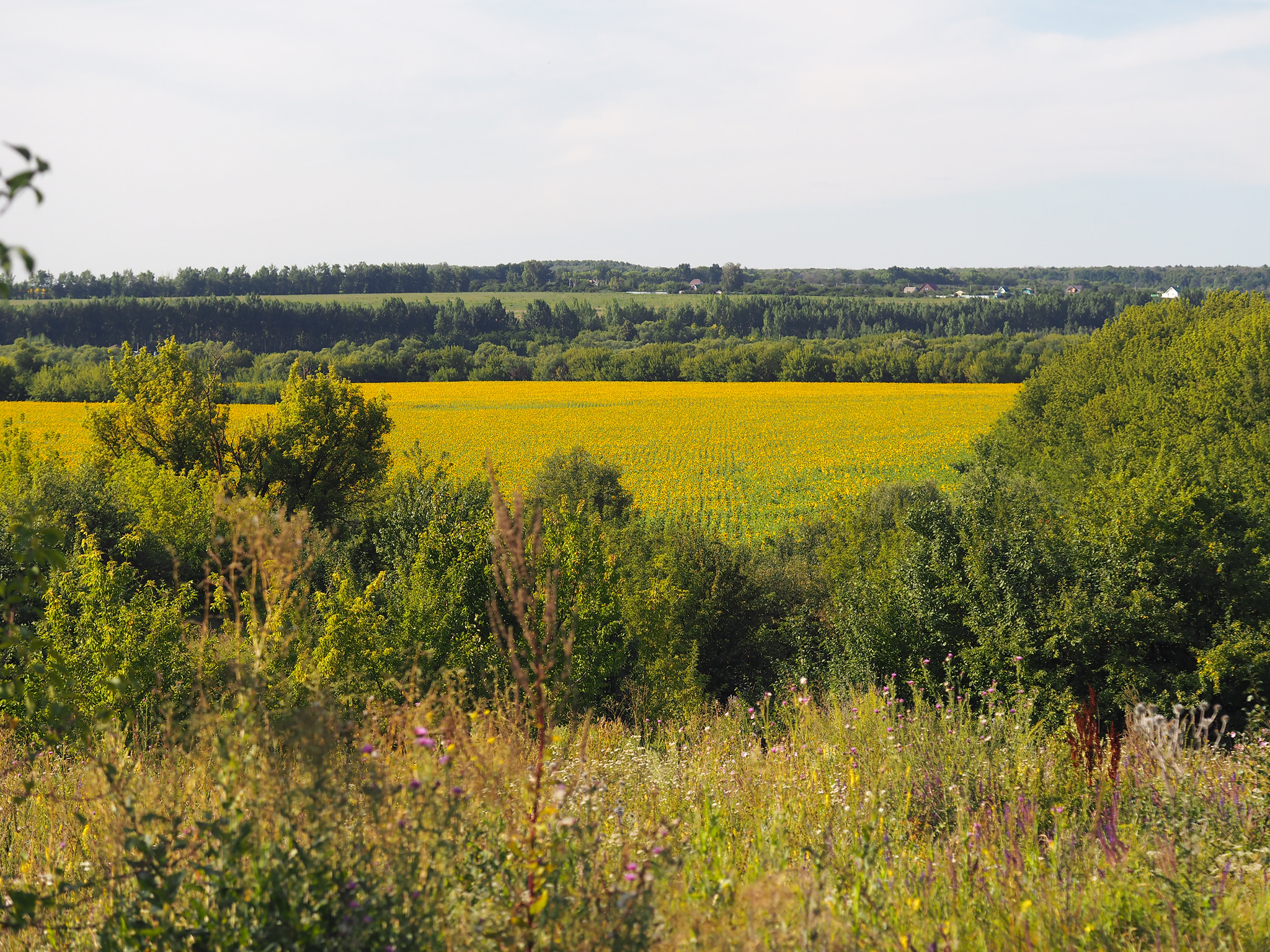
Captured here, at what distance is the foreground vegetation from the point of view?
2865 millimetres

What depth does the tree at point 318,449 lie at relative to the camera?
30.2 metres

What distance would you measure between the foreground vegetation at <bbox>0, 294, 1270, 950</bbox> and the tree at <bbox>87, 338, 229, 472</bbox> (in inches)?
201

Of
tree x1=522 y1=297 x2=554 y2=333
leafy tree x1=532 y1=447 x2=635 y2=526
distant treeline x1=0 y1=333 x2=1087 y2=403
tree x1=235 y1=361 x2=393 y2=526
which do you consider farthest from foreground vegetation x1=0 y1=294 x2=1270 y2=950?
tree x1=522 y1=297 x2=554 y2=333

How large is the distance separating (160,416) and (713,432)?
47048mm

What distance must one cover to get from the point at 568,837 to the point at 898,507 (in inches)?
1207

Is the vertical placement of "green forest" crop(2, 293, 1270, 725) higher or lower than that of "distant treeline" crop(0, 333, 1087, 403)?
lower

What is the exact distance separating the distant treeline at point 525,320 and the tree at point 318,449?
10274 centimetres

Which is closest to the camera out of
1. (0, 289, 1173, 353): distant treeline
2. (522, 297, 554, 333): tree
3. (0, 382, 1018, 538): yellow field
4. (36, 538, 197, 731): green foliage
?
(36, 538, 197, 731): green foliage

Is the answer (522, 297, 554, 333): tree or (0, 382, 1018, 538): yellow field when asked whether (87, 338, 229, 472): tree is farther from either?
(522, 297, 554, 333): tree

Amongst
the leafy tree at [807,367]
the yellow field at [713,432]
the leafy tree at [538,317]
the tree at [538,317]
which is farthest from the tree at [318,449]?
the tree at [538,317]

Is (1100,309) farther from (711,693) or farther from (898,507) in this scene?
(711,693)

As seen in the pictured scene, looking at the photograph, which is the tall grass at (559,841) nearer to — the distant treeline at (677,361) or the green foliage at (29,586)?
the green foliage at (29,586)

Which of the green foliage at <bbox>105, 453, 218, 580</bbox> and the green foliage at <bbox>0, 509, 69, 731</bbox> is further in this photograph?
the green foliage at <bbox>105, 453, 218, 580</bbox>

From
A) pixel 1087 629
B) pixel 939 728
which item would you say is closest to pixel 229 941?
pixel 939 728
